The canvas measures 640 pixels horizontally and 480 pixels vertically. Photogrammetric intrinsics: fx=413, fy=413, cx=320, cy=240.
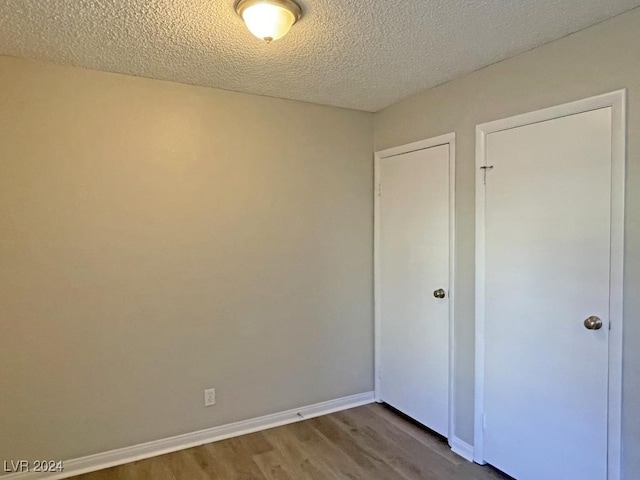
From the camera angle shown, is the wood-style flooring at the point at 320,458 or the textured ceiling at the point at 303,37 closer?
the textured ceiling at the point at 303,37

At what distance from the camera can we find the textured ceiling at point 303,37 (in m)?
1.82

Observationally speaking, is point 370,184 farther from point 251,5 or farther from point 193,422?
point 193,422

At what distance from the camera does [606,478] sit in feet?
6.50

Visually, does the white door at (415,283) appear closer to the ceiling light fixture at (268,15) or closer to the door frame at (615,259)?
the door frame at (615,259)

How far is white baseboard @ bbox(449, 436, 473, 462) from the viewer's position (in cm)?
267

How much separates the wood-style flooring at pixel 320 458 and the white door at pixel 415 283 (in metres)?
0.28

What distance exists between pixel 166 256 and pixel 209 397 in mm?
1037

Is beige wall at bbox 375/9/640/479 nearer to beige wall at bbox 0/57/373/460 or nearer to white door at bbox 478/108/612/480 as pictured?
white door at bbox 478/108/612/480

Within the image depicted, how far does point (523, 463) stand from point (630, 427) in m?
0.67

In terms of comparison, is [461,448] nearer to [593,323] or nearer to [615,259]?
[593,323]

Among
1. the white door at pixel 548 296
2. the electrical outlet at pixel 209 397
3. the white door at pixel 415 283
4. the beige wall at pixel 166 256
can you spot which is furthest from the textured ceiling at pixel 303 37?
the electrical outlet at pixel 209 397

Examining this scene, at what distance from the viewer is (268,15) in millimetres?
1757

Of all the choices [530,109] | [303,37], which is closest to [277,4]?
[303,37]

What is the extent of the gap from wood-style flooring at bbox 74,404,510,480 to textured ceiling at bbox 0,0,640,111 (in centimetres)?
246
